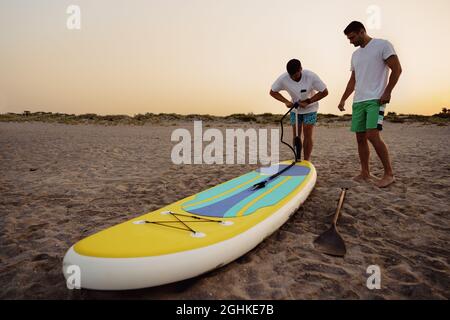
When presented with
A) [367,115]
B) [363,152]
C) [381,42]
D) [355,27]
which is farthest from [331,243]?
[355,27]

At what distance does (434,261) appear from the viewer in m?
2.26

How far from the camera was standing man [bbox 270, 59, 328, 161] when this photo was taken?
175 inches

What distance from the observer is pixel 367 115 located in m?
3.81

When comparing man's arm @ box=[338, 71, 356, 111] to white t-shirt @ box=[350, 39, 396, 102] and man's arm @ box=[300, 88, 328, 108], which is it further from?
white t-shirt @ box=[350, 39, 396, 102]

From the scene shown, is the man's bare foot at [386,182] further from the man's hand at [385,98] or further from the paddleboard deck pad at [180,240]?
the paddleboard deck pad at [180,240]

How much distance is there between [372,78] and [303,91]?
1.07m

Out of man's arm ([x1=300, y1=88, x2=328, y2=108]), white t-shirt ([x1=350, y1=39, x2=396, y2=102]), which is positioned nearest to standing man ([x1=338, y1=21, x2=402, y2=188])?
white t-shirt ([x1=350, y1=39, x2=396, y2=102])

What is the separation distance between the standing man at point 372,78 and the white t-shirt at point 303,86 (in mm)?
619

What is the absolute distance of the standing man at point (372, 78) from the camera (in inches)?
141

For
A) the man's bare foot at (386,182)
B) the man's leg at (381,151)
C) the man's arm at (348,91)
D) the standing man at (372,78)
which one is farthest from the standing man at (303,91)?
the man's bare foot at (386,182)

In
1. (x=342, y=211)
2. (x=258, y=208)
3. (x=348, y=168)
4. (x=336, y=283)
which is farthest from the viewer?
(x=348, y=168)

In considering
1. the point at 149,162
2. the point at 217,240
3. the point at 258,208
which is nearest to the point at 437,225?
the point at 258,208
